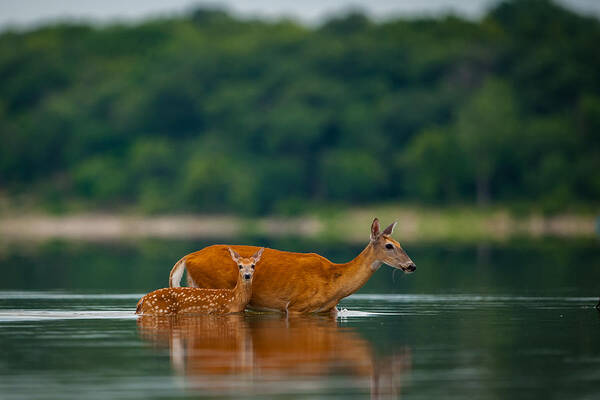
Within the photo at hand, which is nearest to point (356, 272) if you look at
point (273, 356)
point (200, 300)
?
point (200, 300)

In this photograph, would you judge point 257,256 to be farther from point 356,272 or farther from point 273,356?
point 273,356

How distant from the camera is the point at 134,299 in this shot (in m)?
19.8

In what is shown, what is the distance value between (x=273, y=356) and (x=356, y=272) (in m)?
4.69

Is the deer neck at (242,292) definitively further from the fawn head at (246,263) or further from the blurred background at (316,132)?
the blurred background at (316,132)

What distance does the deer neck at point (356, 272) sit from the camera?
16.6m

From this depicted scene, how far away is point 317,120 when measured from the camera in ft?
329

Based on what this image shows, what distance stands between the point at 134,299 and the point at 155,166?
8530cm

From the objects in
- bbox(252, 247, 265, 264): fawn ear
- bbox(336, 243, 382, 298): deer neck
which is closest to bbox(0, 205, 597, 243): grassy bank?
bbox(336, 243, 382, 298): deer neck

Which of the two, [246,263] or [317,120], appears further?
[317,120]

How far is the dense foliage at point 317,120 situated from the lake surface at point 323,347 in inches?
2361

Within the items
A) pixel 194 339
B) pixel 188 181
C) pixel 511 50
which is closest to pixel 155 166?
pixel 188 181

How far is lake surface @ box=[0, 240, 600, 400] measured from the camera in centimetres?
1032

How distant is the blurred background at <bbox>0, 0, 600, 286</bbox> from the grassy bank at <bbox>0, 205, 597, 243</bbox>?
0.30 m

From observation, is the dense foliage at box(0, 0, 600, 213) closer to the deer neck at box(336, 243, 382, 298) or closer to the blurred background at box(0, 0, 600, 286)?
the blurred background at box(0, 0, 600, 286)
